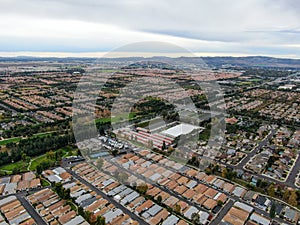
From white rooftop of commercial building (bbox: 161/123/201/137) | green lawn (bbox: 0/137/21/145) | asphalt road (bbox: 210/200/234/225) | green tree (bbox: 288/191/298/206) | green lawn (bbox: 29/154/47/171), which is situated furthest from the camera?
white rooftop of commercial building (bbox: 161/123/201/137)

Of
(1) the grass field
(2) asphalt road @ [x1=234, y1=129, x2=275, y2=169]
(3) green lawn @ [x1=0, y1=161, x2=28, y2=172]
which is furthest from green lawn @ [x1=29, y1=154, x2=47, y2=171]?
(2) asphalt road @ [x1=234, y1=129, x2=275, y2=169]

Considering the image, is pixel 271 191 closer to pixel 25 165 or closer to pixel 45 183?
pixel 45 183

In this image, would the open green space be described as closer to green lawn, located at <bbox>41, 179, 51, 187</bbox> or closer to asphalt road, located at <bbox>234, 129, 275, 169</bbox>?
green lawn, located at <bbox>41, 179, 51, 187</bbox>

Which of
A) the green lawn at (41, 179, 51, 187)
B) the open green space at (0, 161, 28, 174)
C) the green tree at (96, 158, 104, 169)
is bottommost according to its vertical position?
the green lawn at (41, 179, 51, 187)

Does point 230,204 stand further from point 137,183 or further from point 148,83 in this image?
point 148,83

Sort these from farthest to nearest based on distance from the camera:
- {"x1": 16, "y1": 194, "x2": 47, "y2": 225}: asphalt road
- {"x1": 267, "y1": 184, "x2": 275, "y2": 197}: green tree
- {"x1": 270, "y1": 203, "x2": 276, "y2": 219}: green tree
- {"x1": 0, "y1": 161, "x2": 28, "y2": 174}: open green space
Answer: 1. {"x1": 0, "y1": 161, "x2": 28, "y2": 174}: open green space
2. {"x1": 267, "y1": 184, "x2": 275, "y2": 197}: green tree
3. {"x1": 270, "y1": 203, "x2": 276, "y2": 219}: green tree
4. {"x1": 16, "y1": 194, "x2": 47, "y2": 225}: asphalt road

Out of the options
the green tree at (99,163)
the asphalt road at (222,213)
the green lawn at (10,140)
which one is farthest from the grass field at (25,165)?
the asphalt road at (222,213)

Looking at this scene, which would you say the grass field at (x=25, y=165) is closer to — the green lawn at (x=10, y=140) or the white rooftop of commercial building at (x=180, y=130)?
the green lawn at (x=10, y=140)

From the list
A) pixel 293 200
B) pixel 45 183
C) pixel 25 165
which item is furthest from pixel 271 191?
pixel 25 165

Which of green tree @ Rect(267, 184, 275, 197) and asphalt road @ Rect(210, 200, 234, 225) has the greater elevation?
green tree @ Rect(267, 184, 275, 197)
